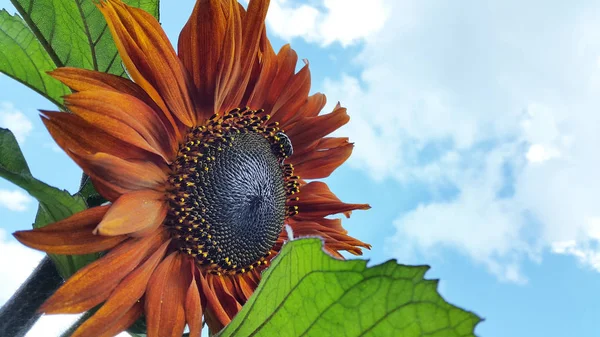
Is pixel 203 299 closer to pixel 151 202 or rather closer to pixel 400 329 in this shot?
pixel 151 202

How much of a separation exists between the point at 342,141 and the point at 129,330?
373 mm

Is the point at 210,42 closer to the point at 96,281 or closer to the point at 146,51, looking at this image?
the point at 146,51

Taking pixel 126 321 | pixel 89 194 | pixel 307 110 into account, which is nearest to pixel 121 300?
pixel 126 321

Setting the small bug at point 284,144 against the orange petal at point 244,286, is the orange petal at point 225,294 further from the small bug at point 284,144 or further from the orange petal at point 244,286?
the small bug at point 284,144

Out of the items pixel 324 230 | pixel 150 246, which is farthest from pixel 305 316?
pixel 324 230

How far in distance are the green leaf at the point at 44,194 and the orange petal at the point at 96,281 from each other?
0.02 m

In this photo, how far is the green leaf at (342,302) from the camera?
1.02 ft

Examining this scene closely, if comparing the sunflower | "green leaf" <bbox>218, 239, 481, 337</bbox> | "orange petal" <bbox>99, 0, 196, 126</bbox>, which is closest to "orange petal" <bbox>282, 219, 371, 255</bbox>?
the sunflower

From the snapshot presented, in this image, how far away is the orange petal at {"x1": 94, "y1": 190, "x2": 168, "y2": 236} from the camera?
476 mm

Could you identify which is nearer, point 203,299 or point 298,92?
point 203,299

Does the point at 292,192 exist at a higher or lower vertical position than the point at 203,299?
higher

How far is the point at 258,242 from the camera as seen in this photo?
2.11 feet

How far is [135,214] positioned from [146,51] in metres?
0.15

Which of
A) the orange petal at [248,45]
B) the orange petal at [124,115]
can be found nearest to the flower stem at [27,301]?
the orange petal at [124,115]
